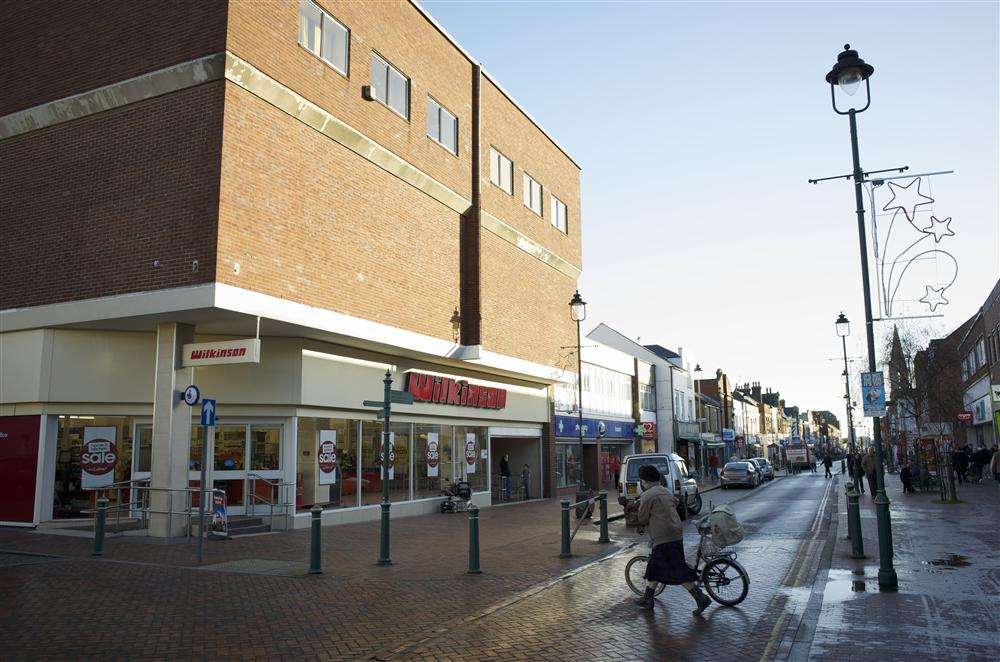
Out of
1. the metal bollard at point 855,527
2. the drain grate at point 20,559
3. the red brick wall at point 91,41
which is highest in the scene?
the red brick wall at point 91,41

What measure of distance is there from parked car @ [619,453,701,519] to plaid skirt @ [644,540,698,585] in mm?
11905

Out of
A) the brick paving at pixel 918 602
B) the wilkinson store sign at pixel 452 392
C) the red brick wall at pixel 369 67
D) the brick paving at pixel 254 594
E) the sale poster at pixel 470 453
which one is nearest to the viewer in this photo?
the brick paving at pixel 918 602

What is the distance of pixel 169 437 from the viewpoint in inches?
668

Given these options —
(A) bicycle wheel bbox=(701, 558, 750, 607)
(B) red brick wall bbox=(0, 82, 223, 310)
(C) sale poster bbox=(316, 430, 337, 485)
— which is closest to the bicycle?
(A) bicycle wheel bbox=(701, 558, 750, 607)

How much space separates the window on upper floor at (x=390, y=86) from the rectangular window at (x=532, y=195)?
900cm

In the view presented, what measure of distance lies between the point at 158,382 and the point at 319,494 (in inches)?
201

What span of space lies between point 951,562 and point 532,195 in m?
22.3

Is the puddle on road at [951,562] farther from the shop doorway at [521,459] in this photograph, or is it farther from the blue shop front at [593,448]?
the shop doorway at [521,459]

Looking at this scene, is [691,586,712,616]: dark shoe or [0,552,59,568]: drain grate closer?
[691,586,712,616]: dark shoe

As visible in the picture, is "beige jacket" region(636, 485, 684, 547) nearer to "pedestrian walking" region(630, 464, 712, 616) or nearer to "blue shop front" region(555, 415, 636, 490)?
"pedestrian walking" region(630, 464, 712, 616)

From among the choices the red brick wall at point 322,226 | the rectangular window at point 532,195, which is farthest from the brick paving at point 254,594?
the rectangular window at point 532,195

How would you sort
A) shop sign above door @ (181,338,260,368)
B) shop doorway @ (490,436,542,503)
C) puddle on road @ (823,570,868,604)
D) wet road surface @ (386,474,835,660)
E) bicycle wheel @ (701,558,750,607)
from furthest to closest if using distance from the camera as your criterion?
shop doorway @ (490,436,542,503)
shop sign above door @ (181,338,260,368)
puddle on road @ (823,570,868,604)
bicycle wheel @ (701,558,750,607)
wet road surface @ (386,474,835,660)

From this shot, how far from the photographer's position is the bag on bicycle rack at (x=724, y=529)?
9.68 meters

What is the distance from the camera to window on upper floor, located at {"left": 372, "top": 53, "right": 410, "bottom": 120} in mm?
21875
